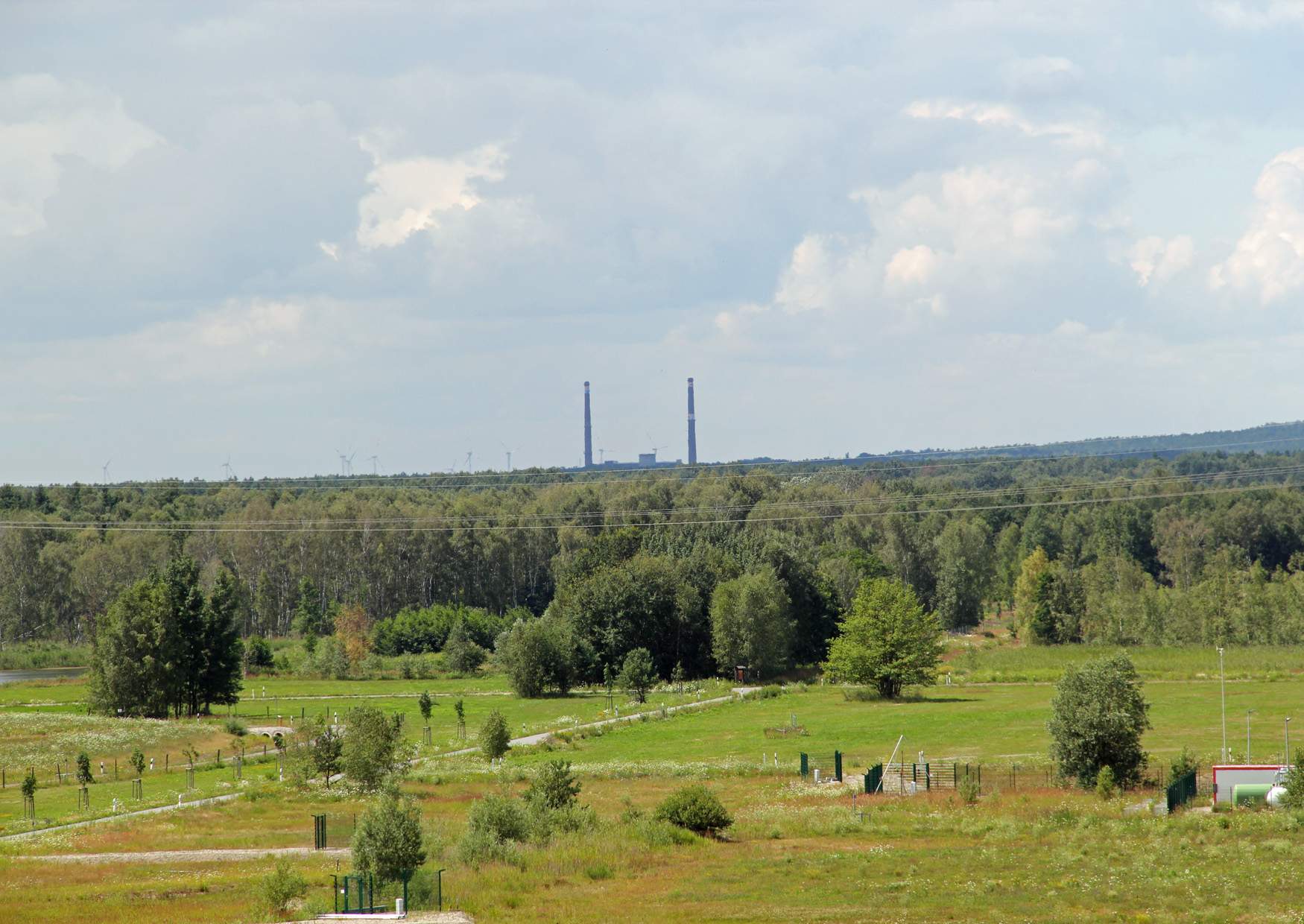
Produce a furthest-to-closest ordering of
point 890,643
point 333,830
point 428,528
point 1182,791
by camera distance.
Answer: point 428,528, point 890,643, point 333,830, point 1182,791

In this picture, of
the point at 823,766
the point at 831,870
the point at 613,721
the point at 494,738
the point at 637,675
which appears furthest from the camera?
the point at 637,675

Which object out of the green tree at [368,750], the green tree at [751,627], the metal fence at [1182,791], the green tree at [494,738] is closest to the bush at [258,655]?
the green tree at [751,627]

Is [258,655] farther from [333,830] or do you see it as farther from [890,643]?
[333,830]

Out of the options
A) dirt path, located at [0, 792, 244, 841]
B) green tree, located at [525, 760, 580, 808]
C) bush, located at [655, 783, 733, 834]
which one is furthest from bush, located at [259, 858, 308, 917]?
dirt path, located at [0, 792, 244, 841]

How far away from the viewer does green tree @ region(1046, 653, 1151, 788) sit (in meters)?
54.1

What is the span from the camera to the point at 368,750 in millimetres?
60469

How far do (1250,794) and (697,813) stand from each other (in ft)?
66.3

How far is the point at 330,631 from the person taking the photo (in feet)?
502

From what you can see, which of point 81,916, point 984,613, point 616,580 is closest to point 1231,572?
point 984,613

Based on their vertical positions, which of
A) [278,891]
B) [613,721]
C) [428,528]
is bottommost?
[613,721]

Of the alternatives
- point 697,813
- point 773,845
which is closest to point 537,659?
point 697,813

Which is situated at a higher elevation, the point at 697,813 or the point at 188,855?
the point at 697,813

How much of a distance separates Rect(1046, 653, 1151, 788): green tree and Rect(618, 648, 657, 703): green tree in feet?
157

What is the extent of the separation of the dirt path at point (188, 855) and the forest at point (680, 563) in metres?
66.8
